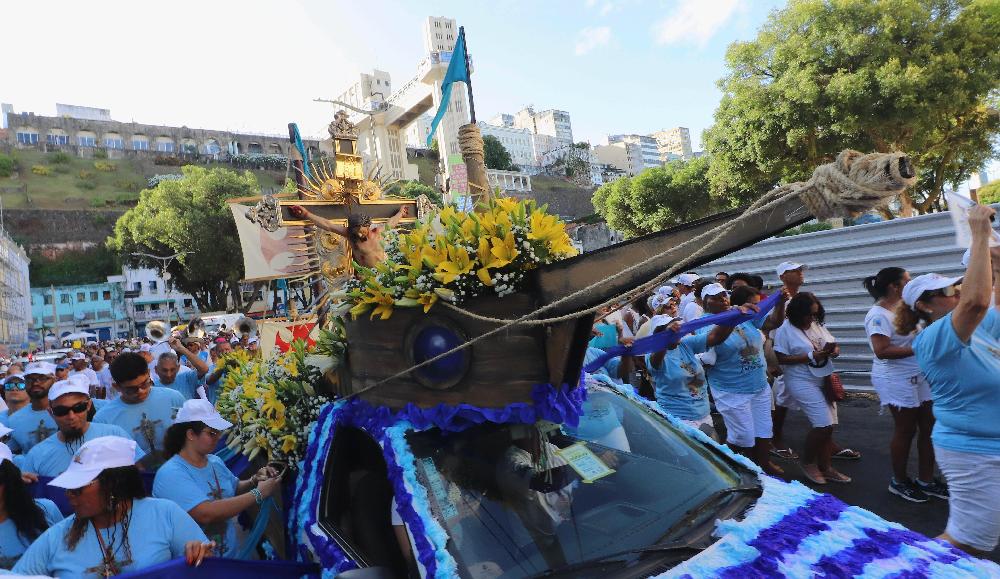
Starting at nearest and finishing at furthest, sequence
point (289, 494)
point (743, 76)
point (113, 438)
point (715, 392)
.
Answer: point (113, 438) → point (289, 494) → point (715, 392) → point (743, 76)

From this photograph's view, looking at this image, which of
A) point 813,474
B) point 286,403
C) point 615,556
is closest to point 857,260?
point 813,474

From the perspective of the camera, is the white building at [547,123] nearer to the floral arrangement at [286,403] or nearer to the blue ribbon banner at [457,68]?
the blue ribbon banner at [457,68]

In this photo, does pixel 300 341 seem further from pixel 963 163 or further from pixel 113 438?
pixel 963 163

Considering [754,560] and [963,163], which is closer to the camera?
[754,560]

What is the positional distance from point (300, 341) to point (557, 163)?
338ft

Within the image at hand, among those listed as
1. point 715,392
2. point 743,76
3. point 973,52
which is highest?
point 743,76

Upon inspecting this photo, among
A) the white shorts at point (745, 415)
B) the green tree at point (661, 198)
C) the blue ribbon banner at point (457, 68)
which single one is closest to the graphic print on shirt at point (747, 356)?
the white shorts at point (745, 415)

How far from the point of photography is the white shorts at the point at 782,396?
232 inches

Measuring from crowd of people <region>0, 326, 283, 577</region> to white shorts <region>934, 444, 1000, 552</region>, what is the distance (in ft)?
11.7

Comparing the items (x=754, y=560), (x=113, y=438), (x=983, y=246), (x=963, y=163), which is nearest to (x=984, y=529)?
(x=983, y=246)

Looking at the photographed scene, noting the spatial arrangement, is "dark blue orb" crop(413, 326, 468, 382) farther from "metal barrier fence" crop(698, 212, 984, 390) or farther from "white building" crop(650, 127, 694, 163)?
"white building" crop(650, 127, 694, 163)

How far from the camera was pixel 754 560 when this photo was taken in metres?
2.02

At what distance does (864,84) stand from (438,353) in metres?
16.6

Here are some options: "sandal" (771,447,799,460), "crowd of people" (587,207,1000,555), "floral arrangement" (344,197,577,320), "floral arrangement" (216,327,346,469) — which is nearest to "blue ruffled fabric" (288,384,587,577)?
"floral arrangement" (216,327,346,469)
